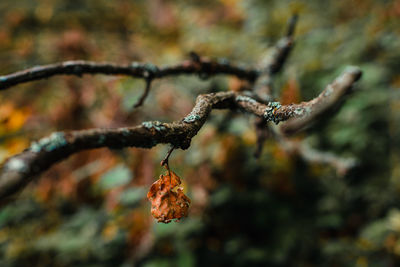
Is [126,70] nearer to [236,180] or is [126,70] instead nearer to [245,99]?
[245,99]

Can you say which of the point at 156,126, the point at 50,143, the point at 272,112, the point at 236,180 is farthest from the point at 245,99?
the point at 236,180

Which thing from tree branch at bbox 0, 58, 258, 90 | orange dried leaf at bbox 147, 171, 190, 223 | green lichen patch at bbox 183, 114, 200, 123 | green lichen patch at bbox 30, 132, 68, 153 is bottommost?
orange dried leaf at bbox 147, 171, 190, 223

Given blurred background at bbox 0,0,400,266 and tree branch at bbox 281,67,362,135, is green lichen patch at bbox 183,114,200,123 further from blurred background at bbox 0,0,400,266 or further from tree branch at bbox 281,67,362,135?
blurred background at bbox 0,0,400,266

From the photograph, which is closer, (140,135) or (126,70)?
(140,135)

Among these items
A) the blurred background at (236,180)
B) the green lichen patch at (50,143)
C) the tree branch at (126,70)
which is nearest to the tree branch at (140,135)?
the green lichen patch at (50,143)

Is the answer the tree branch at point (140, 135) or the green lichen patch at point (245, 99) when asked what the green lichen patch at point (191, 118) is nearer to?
the tree branch at point (140, 135)

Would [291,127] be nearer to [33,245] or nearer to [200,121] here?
[200,121]

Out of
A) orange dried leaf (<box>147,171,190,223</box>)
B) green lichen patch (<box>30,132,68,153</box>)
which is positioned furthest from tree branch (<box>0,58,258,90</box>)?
orange dried leaf (<box>147,171,190,223</box>)
